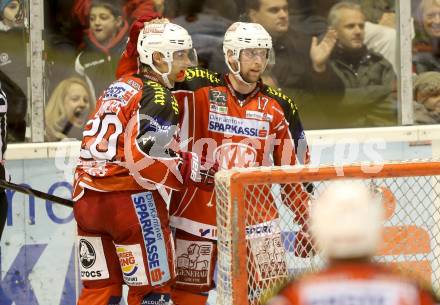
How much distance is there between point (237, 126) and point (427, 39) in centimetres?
153

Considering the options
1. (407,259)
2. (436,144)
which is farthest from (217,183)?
(436,144)

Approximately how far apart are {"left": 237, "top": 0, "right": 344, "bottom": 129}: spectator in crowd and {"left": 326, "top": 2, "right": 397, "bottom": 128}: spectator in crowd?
43 millimetres

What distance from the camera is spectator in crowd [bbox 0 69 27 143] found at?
587cm

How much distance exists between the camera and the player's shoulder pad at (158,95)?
15.3ft

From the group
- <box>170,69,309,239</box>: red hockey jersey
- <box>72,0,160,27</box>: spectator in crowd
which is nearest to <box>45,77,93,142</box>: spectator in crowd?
<box>72,0,160,27</box>: spectator in crowd

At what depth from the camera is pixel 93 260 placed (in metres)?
4.80

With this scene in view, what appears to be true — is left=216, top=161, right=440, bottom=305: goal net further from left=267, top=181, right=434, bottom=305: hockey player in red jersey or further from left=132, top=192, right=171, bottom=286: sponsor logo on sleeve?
left=267, top=181, right=434, bottom=305: hockey player in red jersey

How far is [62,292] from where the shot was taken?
5863 millimetres

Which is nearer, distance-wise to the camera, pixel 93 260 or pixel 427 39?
pixel 93 260

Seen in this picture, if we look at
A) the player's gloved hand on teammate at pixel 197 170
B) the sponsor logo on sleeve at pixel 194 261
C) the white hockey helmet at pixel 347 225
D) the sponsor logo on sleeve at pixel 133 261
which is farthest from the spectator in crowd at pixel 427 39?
the white hockey helmet at pixel 347 225

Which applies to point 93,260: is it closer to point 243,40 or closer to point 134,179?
point 134,179

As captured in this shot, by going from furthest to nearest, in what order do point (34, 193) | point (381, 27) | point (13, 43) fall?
point (381, 27) < point (13, 43) < point (34, 193)

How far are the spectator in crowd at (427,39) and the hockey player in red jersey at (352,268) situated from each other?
379cm

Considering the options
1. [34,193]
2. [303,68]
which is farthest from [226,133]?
[303,68]
